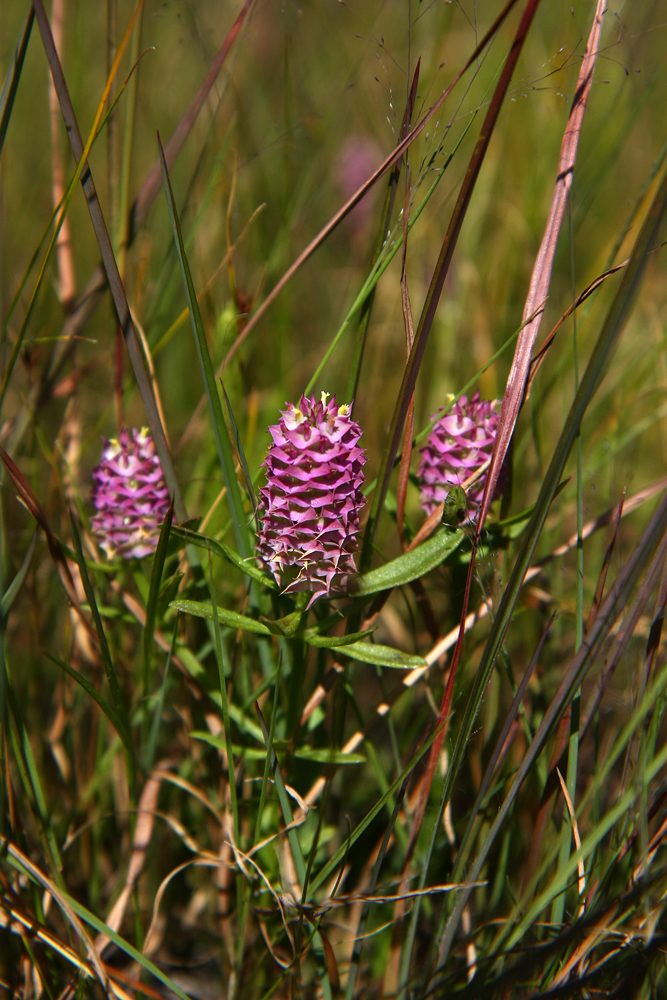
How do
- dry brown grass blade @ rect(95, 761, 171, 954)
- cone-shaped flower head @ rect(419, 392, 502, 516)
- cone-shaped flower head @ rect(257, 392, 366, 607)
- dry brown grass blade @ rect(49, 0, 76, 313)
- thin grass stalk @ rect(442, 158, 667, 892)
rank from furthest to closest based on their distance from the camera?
dry brown grass blade @ rect(49, 0, 76, 313) < dry brown grass blade @ rect(95, 761, 171, 954) < cone-shaped flower head @ rect(419, 392, 502, 516) < cone-shaped flower head @ rect(257, 392, 366, 607) < thin grass stalk @ rect(442, 158, 667, 892)

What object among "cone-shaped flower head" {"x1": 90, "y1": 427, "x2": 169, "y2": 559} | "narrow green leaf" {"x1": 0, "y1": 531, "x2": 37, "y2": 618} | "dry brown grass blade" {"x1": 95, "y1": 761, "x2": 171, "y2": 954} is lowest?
"dry brown grass blade" {"x1": 95, "y1": 761, "x2": 171, "y2": 954}

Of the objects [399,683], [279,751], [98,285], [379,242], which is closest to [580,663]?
[399,683]

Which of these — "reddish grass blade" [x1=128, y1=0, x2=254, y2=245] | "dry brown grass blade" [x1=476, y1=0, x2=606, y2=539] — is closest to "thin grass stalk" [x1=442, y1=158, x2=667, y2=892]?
"dry brown grass blade" [x1=476, y1=0, x2=606, y2=539]

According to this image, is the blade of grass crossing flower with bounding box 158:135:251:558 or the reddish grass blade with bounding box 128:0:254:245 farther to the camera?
the reddish grass blade with bounding box 128:0:254:245

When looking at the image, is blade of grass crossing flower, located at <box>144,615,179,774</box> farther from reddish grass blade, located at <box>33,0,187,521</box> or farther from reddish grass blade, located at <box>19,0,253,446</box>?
reddish grass blade, located at <box>19,0,253,446</box>

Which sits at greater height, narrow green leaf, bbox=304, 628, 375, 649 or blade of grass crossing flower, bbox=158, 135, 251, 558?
blade of grass crossing flower, bbox=158, 135, 251, 558

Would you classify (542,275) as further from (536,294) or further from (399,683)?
(399,683)

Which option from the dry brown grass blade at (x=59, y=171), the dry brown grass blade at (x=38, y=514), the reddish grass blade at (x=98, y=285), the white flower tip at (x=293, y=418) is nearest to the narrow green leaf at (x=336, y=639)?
the white flower tip at (x=293, y=418)

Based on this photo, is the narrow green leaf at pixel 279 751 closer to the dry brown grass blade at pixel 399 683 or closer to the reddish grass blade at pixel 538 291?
the dry brown grass blade at pixel 399 683

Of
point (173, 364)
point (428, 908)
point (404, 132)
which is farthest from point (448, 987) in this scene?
point (173, 364)
